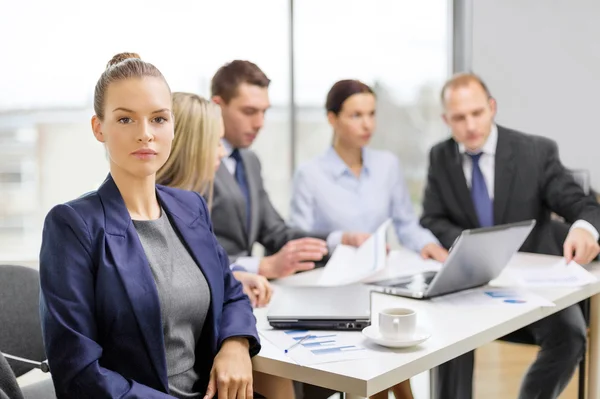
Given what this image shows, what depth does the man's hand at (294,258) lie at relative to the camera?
2.31 metres

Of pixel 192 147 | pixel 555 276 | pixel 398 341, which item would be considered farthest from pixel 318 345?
pixel 555 276

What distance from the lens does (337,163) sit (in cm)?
338

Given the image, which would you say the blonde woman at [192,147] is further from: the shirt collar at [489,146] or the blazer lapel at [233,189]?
the shirt collar at [489,146]

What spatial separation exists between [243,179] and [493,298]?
1144mm

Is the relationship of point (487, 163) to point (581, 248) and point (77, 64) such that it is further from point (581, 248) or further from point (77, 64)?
point (77, 64)

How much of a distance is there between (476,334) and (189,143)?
0.97 meters

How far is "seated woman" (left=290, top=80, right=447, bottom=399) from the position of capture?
332 centimetres

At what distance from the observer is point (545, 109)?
14.6 feet

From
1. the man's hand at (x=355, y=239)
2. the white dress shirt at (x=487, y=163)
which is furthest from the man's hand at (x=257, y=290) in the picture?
the white dress shirt at (x=487, y=163)

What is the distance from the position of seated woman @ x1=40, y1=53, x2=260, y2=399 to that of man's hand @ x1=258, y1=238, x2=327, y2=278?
0.62 metres

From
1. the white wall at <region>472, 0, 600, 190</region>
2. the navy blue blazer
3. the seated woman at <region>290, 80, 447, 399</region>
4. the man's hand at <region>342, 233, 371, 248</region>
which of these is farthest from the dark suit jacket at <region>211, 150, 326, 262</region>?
the white wall at <region>472, 0, 600, 190</region>

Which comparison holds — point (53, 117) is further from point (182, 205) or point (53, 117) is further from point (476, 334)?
point (476, 334)

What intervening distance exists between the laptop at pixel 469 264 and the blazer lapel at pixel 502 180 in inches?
33.1

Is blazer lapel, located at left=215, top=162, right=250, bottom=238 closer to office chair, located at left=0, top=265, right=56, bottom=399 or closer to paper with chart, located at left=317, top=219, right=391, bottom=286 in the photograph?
paper with chart, located at left=317, top=219, right=391, bottom=286
